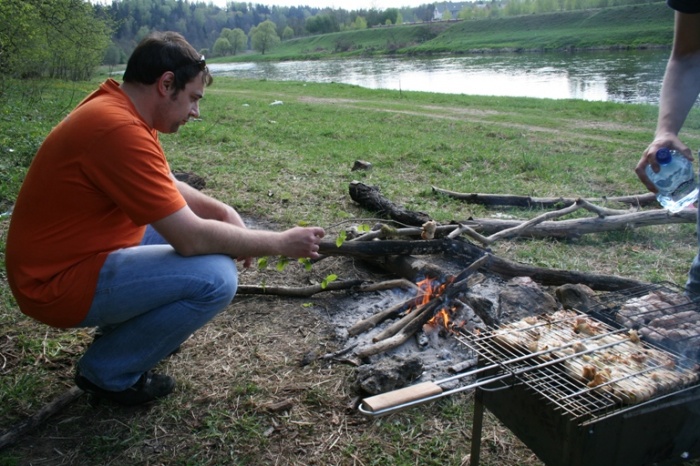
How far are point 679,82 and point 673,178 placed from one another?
0.47m

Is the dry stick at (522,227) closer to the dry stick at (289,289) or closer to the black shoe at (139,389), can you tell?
the dry stick at (289,289)

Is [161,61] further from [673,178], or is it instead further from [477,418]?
[673,178]

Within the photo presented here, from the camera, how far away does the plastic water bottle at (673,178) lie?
229 cm

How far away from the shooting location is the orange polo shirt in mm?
2262

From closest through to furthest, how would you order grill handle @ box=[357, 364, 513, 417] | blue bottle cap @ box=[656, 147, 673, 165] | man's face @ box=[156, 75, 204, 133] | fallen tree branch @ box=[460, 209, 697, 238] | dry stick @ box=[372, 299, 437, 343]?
1. grill handle @ box=[357, 364, 513, 417]
2. blue bottle cap @ box=[656, 147, 673, 165]
3. man's face @ box=[156, 75, 204, 133]
4. dry stick @ box=[372, 299, 437, 343]
5. fallen tree branch @ box=[460, 209, 697, 238]

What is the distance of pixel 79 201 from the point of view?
2346 millimetres

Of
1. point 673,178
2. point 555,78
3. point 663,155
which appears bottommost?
point 555,78

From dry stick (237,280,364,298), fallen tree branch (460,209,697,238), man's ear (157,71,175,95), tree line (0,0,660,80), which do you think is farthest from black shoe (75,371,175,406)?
fallen tree branch (460,209,697,238)

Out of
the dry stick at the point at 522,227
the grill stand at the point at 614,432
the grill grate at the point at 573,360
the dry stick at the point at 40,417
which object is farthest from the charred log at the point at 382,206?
the dry stick at the point at 40,417

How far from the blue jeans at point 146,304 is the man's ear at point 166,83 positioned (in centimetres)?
74

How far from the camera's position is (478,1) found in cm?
11988

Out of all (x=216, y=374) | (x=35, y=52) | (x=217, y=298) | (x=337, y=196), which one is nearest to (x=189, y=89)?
(x=217, y=298)

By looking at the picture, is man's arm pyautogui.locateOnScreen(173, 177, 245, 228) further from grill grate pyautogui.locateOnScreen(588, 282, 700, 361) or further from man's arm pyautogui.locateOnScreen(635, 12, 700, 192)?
man's arm pyautogui.locateOnScreen(635, 12, 700, 192)

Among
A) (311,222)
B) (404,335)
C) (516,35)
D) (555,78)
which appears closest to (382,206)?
(311,222)
